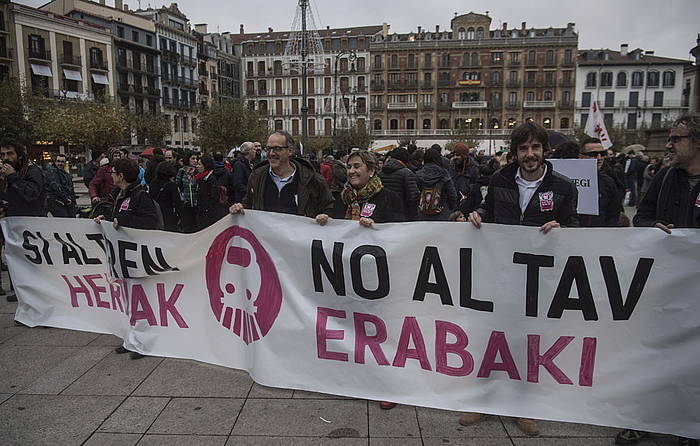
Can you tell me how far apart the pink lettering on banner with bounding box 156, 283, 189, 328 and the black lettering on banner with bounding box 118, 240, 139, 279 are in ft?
1.04

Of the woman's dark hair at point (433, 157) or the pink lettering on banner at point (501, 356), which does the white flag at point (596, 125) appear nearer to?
the woman's dark hair at point (433, 157)

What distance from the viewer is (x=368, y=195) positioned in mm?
3807

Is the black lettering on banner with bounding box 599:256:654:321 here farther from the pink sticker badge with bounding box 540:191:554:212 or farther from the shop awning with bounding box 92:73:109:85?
the shop awning with bounding box 92:73:109:85

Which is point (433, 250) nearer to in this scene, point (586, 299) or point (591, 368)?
point (586, 299)

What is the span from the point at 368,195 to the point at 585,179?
7.15 feet

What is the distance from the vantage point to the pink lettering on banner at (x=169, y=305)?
407 centimetres

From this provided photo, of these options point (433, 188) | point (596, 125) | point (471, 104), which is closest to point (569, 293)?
point (433, 188)

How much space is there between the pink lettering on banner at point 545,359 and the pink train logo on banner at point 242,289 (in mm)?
1645

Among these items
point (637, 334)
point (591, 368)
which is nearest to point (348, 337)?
point (591, 368)

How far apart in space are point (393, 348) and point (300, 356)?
2.13ft

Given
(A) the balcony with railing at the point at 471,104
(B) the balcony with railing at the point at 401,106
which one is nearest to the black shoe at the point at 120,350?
(A) the balcony with railing at the point at 471,104

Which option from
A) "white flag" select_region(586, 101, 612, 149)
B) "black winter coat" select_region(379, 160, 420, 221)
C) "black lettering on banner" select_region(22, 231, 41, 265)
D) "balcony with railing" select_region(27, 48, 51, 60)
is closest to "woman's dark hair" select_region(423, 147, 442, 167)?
"black winter coat" select_region(379, 160, 420, 221)

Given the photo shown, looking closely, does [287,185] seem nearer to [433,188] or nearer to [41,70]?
[433,188]

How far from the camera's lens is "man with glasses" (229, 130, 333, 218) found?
408 cm
